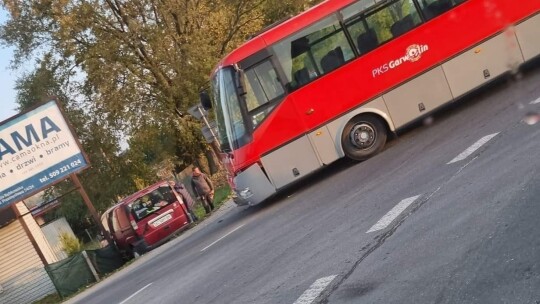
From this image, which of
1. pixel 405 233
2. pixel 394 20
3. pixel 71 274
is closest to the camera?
pixel 405 233

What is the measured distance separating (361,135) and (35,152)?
11.1 metres

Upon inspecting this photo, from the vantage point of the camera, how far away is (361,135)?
1238 centimetres

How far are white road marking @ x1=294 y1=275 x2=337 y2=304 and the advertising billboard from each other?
14.2 metres

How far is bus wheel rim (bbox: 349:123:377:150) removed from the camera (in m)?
12.4

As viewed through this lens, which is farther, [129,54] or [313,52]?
[129,54]

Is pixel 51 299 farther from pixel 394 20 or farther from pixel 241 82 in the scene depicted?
pixel 394 20

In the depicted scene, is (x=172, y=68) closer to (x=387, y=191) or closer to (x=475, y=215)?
(x=387, y=191)

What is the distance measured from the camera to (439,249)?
573cm

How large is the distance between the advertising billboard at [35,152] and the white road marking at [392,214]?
13.4m

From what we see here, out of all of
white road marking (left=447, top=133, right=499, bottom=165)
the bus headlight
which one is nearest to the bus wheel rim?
the bus headlight

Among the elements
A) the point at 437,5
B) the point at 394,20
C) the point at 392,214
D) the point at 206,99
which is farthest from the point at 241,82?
the point at 392,214

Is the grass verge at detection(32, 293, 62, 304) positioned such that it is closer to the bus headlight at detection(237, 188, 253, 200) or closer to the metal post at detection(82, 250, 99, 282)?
the metal post at detection(82, 250, 99, 282)

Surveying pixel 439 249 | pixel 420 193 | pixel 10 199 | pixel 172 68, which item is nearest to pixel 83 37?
pixel 172 68

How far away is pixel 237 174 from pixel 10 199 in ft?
31.7
